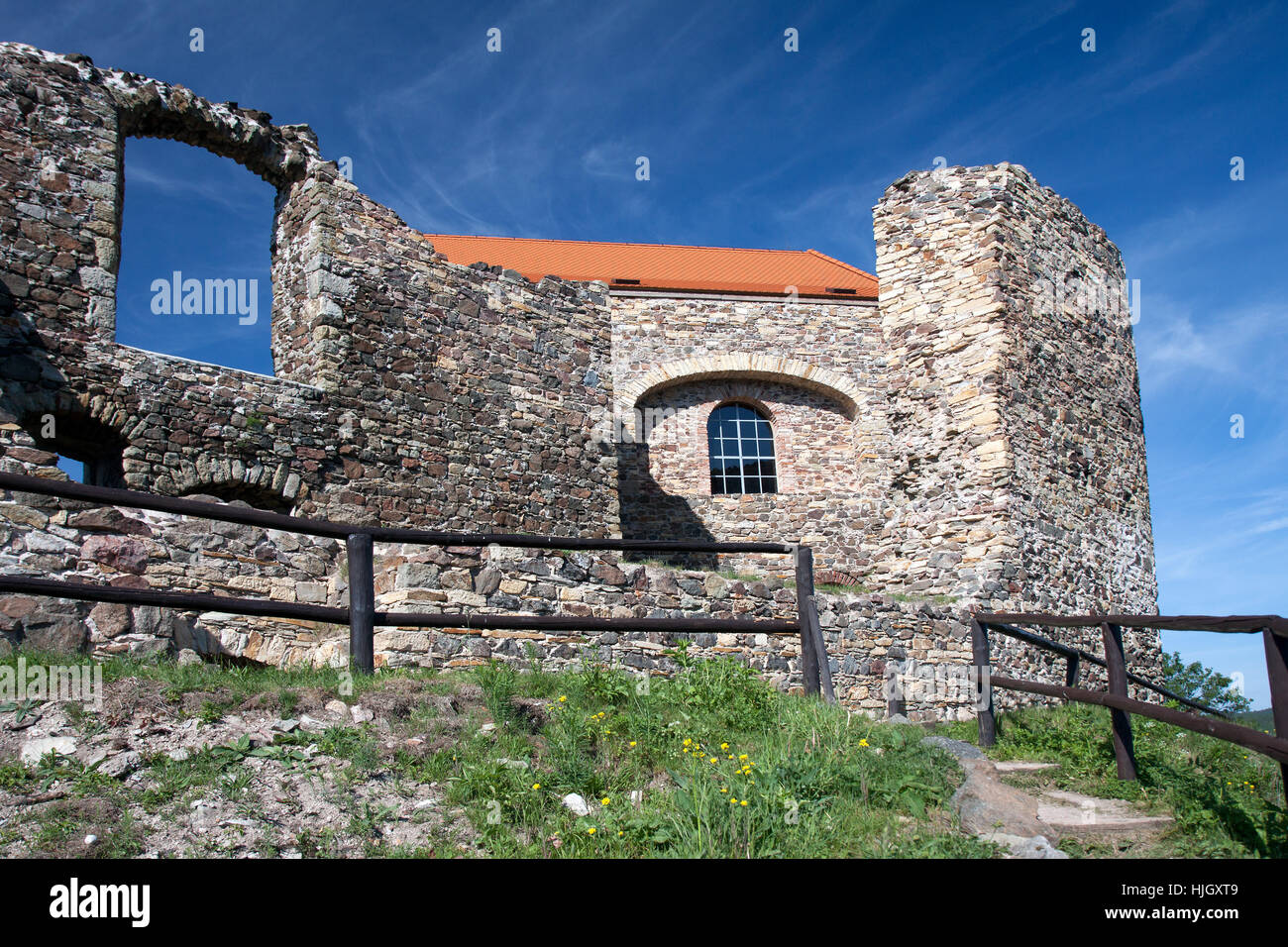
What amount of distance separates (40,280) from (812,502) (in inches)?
458

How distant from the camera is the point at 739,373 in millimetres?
17172

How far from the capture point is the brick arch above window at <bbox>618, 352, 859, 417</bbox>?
16.7 meters

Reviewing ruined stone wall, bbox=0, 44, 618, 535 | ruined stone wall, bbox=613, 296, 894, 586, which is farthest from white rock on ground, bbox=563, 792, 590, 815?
ruined stone wall, bbox=613, 296, 894, 586

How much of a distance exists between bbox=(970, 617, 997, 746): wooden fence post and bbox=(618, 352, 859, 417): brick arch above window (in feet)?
34.4

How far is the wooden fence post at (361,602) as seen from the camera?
205 inches

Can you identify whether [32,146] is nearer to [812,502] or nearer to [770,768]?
[770,768]

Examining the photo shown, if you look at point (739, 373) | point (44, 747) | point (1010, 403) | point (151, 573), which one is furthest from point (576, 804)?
point (739, 373)

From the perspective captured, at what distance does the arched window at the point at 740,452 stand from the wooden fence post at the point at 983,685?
408 inches

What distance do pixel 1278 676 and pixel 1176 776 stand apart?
1.79 m

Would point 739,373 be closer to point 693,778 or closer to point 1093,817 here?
point 1093,817

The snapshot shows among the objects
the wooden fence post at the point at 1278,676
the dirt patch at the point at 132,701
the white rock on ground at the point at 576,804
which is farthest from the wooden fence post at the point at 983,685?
the dirt patch at the point at 132,701

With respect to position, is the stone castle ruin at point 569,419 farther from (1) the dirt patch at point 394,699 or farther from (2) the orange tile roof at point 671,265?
(1) the dirt patch at point 394,699
